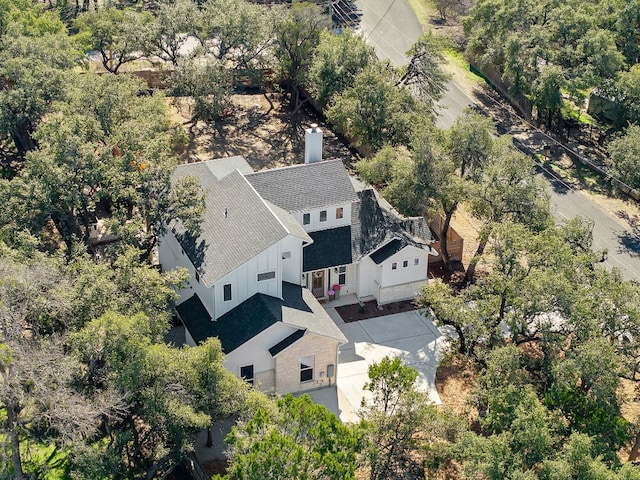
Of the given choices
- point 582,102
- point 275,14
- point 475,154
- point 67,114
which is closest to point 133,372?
point 67,114

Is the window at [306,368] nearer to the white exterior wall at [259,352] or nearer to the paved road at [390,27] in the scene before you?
the white exterior wall at [259,352]

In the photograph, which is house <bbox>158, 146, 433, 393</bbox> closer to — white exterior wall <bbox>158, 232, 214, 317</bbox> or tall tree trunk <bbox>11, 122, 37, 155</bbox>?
white exterior wall <bbox>158, 232, 214, 317</bbox>

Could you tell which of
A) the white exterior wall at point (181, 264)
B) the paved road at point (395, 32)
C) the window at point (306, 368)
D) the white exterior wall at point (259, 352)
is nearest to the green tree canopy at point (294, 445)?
the white exterior wall at point (259, 352)

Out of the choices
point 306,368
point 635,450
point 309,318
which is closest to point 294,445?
point 306,368

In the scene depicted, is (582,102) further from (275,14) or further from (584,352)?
(584,352)

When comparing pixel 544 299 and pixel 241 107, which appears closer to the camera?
pixel 544 299

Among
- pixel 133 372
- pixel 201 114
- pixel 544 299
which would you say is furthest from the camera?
pixel 201 114

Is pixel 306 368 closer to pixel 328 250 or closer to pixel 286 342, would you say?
pixel 286 342
